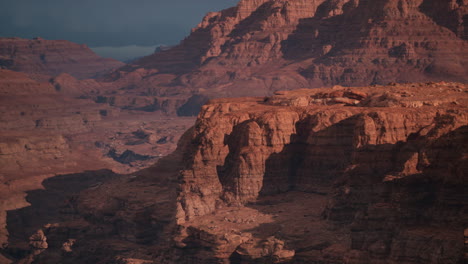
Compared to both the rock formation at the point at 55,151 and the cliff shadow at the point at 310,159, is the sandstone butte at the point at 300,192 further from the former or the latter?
the rock formation at the point at 55,151

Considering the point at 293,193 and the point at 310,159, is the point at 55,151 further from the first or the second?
the point at 310,159

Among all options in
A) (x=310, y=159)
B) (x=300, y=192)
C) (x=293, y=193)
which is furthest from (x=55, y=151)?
(x=310, y=159)

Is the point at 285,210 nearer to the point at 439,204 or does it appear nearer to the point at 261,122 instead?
the point at 261,122

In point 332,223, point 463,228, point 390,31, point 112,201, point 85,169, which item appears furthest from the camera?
point 390,31

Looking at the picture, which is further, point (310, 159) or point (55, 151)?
point (55, 151)

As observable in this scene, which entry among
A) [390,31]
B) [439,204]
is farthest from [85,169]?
[439,204]

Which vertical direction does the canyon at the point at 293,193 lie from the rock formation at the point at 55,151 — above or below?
above

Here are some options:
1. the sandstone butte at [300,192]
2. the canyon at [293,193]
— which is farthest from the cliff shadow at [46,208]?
the sandstone butte at [300,192]

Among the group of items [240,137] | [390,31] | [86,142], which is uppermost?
[390,31]
